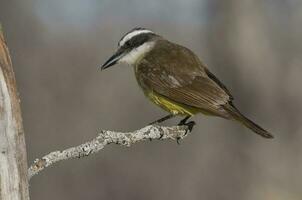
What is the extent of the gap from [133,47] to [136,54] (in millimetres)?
70

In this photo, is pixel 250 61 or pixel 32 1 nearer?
pixel 250 61

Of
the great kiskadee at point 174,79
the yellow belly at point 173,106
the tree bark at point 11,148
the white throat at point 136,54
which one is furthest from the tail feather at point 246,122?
the tree bark at point 11,148

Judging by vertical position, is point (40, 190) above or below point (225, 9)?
below

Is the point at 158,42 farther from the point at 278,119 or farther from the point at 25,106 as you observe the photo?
the point at 25,106

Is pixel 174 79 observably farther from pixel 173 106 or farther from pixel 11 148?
pixel 11 148

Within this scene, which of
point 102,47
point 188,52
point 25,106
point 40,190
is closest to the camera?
point 188,52

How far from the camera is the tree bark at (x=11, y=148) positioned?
3168mm

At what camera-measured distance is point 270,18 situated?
31.9 feet

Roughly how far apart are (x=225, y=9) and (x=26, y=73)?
4834 millimetres

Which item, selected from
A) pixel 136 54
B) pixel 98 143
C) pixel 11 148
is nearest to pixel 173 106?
pixel 136 54

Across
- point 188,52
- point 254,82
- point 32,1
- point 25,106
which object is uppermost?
point 32,1

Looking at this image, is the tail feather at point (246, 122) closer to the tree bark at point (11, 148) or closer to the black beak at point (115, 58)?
the black beak at point (115, 58)

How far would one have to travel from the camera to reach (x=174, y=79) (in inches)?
227

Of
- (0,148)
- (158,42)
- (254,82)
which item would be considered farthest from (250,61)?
(0,148)
